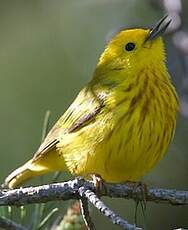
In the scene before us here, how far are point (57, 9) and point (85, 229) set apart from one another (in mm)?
5093

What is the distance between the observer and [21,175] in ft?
19.3

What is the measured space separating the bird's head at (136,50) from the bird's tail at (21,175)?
0.87 meters

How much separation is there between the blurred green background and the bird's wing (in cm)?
143

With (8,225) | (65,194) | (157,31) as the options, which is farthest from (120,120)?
(8,225)

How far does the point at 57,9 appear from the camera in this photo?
30.1 ft

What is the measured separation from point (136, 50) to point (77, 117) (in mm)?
627

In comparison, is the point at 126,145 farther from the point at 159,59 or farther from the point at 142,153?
the point at 159,59

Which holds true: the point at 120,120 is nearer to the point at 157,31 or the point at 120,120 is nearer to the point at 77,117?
the point at 77,117

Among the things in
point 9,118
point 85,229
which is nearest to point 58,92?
point 9,118

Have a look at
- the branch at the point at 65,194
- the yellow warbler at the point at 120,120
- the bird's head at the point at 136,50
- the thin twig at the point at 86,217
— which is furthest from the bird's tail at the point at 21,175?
the thin twig at the point at 86,217

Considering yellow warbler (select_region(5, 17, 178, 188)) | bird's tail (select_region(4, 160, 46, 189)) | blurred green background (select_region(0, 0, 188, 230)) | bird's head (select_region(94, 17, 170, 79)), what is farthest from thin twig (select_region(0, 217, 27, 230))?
blurred green background (select_region(0, 0, 188, 230))

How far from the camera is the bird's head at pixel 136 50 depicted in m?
5.58

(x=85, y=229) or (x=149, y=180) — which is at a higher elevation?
→ (x=149, y=180)

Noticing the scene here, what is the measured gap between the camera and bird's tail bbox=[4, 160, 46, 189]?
5.85 m
